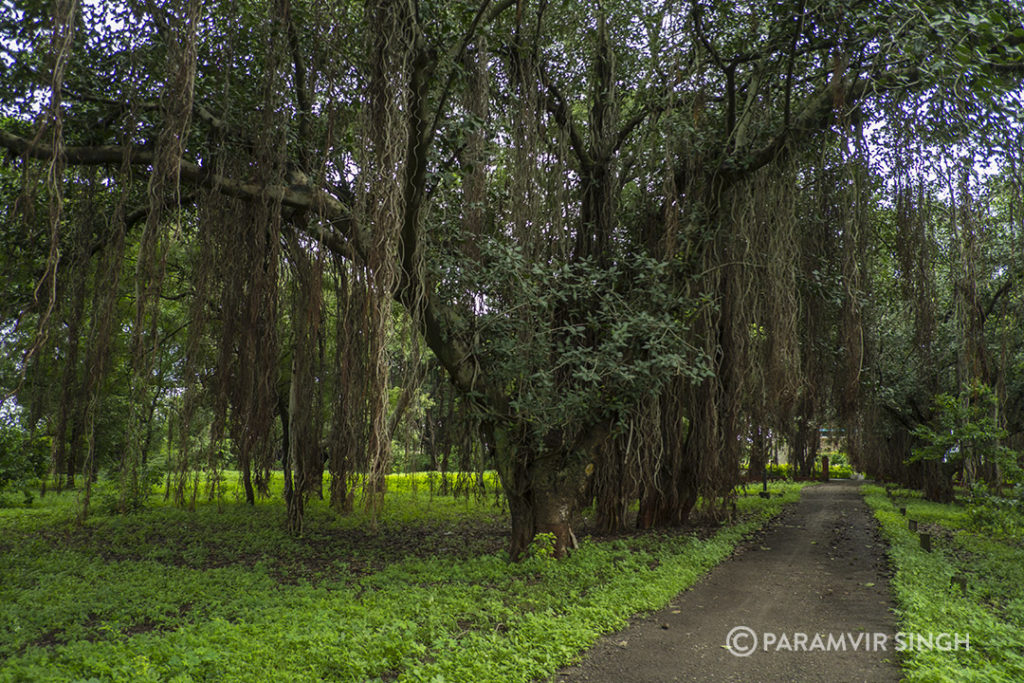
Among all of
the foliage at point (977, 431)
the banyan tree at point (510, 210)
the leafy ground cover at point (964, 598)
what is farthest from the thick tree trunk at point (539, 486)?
the foliage at point (977, 431)

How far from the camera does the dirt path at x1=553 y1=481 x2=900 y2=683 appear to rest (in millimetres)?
3471

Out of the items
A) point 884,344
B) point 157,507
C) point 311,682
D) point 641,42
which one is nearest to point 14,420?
point 157,507

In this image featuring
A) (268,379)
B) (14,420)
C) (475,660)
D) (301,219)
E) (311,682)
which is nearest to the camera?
(311,682)

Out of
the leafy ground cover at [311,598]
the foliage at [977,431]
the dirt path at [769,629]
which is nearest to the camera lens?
the leafy ground cover at [311,598]

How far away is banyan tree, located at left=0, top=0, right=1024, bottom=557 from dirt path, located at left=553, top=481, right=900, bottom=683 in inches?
56.7

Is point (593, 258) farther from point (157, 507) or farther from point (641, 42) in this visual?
point (157, 507)

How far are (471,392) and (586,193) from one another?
8.89 feet

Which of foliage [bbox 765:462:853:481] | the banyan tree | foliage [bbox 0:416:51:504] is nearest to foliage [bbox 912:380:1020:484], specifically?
the banyan tree

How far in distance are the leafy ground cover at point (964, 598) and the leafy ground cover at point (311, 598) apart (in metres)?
1.71

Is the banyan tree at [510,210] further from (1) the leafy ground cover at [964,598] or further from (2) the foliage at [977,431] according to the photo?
(1) the leafy ground cover at [964,598]

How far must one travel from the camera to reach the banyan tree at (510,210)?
470cm

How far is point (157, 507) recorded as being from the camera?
10617mm

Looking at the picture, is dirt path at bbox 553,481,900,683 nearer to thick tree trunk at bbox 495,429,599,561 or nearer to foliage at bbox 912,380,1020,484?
thick tree trunk at bbox 495,429,599,561

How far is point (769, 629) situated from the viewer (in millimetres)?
4266
